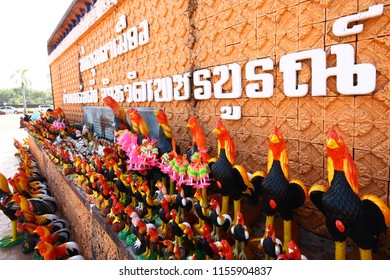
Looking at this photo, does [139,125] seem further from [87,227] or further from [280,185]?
[280,185]

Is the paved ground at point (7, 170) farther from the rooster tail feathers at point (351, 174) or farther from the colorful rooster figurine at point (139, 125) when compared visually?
the rooster tail feathers at point (351, 174)

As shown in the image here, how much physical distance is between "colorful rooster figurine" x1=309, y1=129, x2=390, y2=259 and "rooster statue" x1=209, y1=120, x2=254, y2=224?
0.63 metres

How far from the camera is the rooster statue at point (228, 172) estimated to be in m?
2.00

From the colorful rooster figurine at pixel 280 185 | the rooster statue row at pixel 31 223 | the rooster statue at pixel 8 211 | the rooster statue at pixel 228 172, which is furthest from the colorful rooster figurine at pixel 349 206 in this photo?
the rooster statue at pixel 8 211

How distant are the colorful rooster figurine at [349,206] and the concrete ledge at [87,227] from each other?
1.47m

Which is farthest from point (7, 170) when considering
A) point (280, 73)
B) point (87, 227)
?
point (280, 73)

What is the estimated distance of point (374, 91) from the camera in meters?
1.73

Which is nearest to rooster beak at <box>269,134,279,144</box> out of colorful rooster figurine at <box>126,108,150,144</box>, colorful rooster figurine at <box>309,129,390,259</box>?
colorful rooster figurine at <box>309,129,390,259</box>

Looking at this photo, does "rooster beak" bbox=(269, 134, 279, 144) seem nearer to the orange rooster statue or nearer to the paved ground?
the orange rooster statue

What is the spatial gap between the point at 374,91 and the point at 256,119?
1.01 metres

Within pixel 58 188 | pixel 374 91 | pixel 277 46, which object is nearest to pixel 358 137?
pixel 374 91

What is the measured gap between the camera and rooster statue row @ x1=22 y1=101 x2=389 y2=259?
4.74 feet

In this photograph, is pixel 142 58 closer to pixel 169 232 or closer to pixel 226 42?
pixel 226 42

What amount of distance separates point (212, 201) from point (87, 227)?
2132 mm
